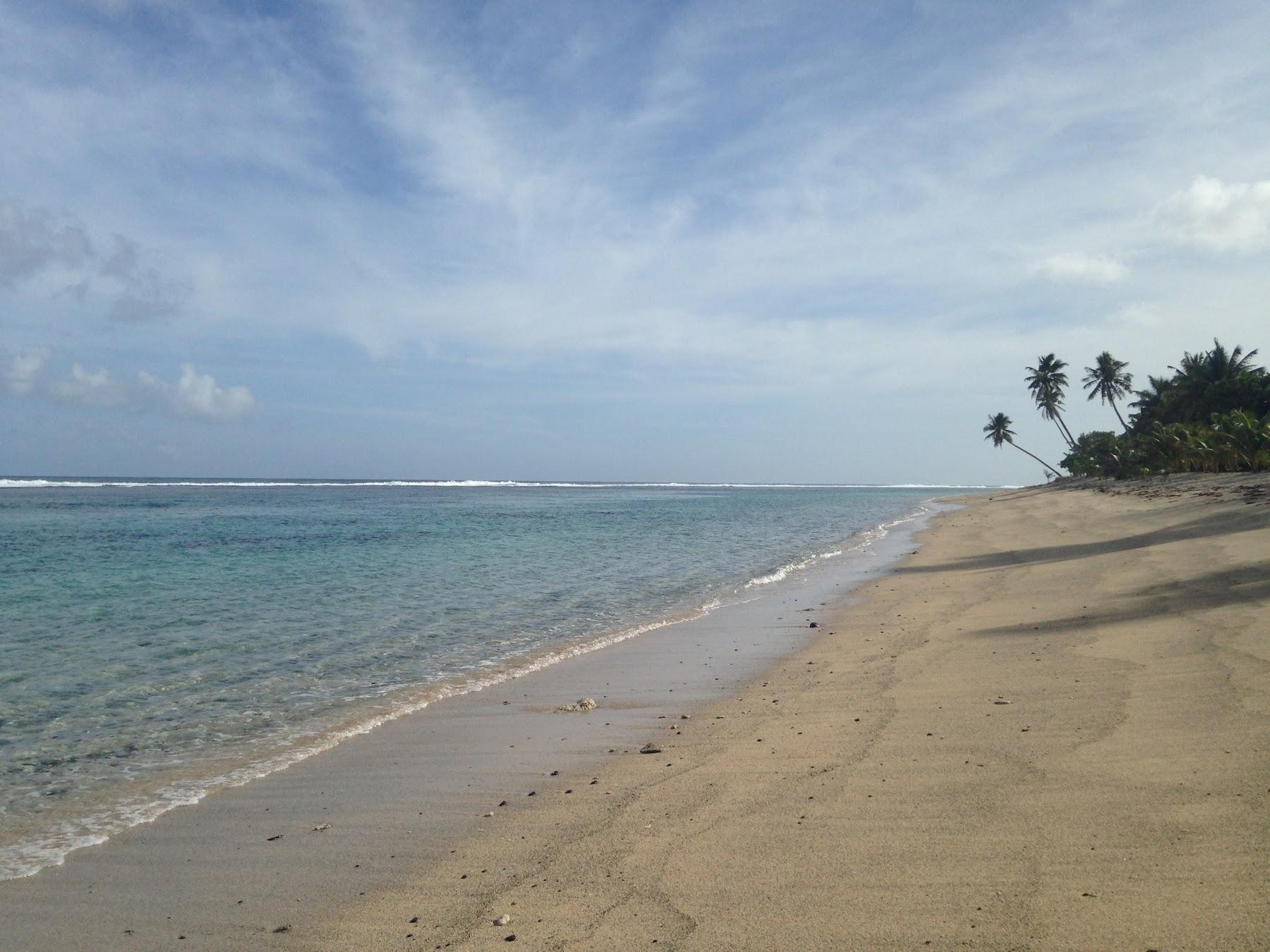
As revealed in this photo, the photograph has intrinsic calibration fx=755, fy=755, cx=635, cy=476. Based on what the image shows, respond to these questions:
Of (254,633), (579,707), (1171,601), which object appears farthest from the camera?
(254,633)

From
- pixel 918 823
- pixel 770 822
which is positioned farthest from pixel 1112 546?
pixel 770 822

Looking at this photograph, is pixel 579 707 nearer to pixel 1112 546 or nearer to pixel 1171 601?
pixel 1171 601

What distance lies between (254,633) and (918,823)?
11.3 meters

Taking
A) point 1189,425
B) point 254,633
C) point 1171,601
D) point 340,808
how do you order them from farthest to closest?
point 1189,425, point 254,633, point 1171,601, point 340,808

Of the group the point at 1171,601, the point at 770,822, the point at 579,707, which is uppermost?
the point at 1171,601

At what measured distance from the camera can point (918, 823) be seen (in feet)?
14.3

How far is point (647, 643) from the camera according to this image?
11.4m

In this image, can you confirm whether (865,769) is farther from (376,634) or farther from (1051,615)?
(376,634)

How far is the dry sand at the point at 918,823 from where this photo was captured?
3381mm

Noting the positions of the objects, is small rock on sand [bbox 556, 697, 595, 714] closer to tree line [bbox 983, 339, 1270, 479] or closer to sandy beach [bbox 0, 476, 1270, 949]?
sandy beach [bbox 0, 476, 1270, 949]

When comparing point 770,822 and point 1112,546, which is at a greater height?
point 1112,546

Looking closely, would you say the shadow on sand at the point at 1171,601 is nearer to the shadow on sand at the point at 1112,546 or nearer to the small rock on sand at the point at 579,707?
the small rock on sand at the point at 579,707

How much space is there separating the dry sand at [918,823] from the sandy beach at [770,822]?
20mm

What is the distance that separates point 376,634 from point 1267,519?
19.0m
